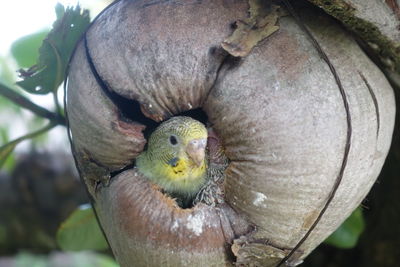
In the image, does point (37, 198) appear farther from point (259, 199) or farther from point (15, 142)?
point (259, 199)

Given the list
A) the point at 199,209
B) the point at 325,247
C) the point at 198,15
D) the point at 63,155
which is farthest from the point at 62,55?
the point at 325,247

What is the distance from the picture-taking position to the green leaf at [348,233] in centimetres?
157

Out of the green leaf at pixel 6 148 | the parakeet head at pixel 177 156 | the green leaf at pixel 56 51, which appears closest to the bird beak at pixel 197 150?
the parakeet head at pixel 177 156

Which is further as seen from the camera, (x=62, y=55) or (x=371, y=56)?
(x=62, y=55)

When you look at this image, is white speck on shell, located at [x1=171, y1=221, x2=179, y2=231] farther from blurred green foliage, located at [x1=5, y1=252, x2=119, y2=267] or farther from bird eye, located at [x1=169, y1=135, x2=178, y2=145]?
blurred green foliage, located at [x1=5, y1=252, x2=119, y2=267]

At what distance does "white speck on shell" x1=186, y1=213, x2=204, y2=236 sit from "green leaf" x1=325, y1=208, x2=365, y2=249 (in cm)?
69

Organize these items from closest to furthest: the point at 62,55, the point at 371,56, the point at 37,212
→ the point at 371,56 → the point at 62,55 → the point at 37,212

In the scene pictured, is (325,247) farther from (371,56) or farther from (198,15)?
(198,15)

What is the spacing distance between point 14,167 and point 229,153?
124 cm

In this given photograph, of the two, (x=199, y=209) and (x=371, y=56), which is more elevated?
(x=371, y=56)

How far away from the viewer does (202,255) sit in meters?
0.99

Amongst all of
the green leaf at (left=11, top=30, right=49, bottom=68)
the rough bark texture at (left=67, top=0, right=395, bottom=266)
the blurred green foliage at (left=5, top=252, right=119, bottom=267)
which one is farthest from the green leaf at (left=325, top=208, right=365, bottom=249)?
the blurred green foliage at (left=5, top=252, right=119, bottom=267)

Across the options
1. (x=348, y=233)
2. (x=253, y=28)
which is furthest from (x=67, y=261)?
(x=253, y=28)

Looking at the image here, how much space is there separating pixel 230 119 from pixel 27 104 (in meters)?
0.73
